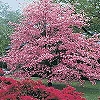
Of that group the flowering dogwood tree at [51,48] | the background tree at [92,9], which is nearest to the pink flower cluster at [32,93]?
the flowering dogwood tree at [51,48]

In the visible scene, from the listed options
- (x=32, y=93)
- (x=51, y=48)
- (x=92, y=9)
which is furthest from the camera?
(x=92, y=9)

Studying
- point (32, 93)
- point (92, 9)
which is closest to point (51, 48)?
point (92, 9)

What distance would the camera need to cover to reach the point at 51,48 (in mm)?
26172

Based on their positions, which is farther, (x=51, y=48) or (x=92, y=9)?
(x=92, y=9)

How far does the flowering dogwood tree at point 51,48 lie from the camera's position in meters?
25.5

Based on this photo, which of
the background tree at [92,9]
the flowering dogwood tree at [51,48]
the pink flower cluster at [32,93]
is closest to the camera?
the pink flower cluster at [32,93]

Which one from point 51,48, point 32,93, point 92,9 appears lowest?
point 32,93

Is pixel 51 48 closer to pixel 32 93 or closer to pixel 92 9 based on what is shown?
pixel 92 9

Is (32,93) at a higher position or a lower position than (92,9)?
lower

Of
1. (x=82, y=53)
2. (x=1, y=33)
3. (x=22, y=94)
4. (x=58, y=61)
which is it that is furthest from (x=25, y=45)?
(x=1, y=33)

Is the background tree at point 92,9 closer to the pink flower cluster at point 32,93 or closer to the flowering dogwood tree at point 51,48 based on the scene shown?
the flowering dogwood tree at point 51,48

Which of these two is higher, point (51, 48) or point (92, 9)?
point (92, 9)

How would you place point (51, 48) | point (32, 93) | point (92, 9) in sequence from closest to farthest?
1. point (32, 93)
2. point (51, 48)
3. point (92, 9)

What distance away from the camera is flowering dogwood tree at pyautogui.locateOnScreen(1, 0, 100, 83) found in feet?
83.6
